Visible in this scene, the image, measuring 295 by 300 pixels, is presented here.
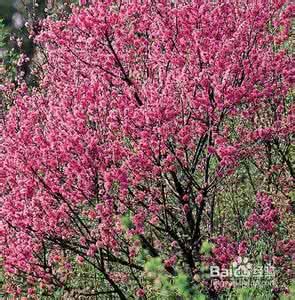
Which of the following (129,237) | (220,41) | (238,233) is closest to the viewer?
(129,237)

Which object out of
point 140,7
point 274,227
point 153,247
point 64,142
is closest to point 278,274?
point 274,227

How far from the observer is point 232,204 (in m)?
7.46

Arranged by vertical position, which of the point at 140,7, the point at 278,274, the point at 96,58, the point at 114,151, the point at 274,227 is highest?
the point at 140,7

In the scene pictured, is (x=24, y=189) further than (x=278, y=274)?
No

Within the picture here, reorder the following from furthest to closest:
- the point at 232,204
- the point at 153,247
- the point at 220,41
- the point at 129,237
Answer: the point at 232,204 < the point at 153,247 < the point at 220,41 < the point at 129,237

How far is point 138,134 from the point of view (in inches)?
202

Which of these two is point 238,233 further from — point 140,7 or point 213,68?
point 140,7

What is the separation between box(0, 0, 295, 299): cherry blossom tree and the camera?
515cm

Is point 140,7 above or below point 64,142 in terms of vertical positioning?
above

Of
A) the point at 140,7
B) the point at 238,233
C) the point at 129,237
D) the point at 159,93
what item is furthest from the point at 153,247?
the point at 140,7

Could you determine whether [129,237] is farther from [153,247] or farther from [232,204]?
[232,204]

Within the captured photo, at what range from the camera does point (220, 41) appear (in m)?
5.45

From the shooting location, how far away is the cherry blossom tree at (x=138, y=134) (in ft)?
16.9

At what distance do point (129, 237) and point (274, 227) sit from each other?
1.84 metres
